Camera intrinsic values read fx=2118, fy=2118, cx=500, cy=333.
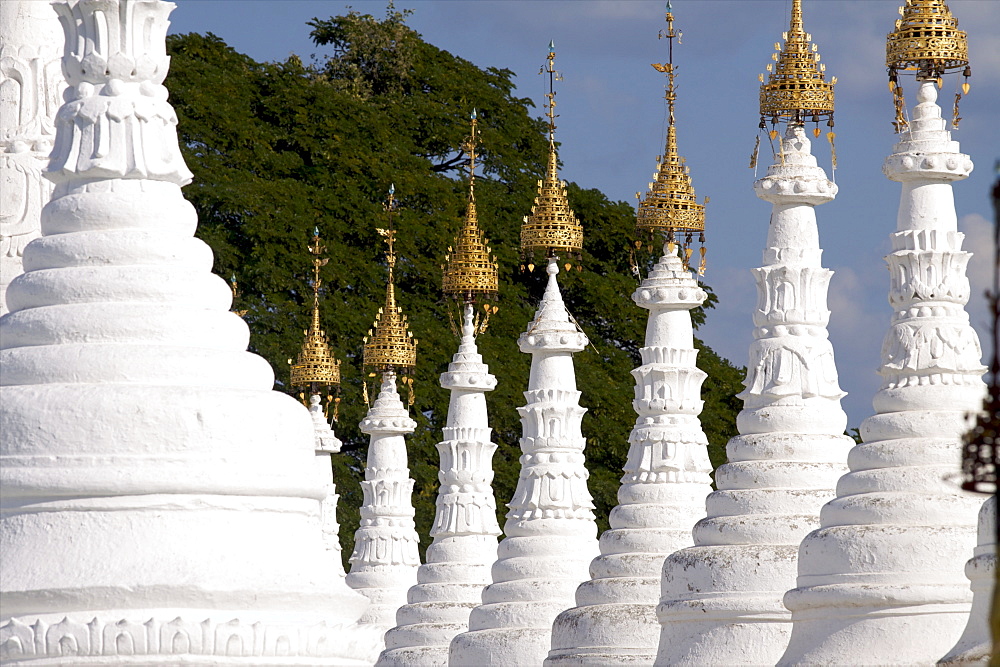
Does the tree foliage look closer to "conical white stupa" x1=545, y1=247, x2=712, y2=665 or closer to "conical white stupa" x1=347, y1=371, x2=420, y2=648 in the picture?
"conical white stupa" x1=347, y1=371, x2=420, y2=648

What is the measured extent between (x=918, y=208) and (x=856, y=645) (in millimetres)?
3324

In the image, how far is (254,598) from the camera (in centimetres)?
952

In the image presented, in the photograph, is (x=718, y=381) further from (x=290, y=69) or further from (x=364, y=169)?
(x=290, y=69)

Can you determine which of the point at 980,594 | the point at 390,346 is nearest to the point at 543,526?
the point at 390,346

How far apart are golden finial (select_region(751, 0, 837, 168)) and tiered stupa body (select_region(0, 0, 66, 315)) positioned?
701cm

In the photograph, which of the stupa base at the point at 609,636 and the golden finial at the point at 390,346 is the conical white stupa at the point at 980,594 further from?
the golden finial at the point at 390,346

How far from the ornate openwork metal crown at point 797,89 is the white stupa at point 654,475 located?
3.91 metres

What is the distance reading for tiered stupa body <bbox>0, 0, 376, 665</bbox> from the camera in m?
9.34

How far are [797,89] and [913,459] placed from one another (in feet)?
14.0

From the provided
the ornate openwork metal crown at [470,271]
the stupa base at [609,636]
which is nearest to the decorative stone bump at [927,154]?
the stupa base at [609,636]

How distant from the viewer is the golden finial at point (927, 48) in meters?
15.7

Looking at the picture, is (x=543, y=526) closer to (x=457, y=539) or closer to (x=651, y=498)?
(x=651, y=498)

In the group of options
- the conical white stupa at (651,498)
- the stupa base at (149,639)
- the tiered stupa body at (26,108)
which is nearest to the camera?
the stupa base at (149,639)

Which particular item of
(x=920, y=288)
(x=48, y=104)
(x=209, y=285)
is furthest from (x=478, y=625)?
(x=209, y=285)
